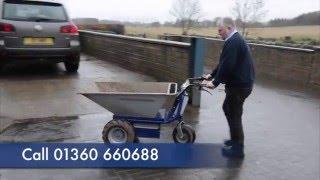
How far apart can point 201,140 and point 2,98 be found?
398 cm

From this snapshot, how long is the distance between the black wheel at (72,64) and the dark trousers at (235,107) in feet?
20.5

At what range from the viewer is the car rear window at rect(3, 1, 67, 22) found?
977 cm

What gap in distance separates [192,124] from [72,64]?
5156 mm

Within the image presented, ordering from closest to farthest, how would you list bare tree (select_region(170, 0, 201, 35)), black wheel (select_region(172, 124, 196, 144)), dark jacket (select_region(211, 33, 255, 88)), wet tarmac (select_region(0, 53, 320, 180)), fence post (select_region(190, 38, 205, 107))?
wet tarmac (select_region(0, 53, 320, 180)) < dark jacket (select_region(211, 33, 255, 88)) < black wheel (select_region(172, 124, 196, 144)) < fence post (select_region(190, 38, 205, 107)) < bare tree (select_region(170, 0, 201, 35))

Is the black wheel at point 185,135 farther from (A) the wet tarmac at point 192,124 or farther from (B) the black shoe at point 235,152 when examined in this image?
(B) the black shoe at point 235,152

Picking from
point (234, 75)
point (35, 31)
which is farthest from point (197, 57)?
point (35, 31)

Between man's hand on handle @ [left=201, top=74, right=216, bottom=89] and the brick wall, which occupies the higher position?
man's hand on handle @ [left=201, top=74, right=216, bottom=89]

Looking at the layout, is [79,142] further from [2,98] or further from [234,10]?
[234,10]

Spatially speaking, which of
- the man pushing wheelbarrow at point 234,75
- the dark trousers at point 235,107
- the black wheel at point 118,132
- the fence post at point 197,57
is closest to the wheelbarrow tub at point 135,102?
the black wheel at point 118,132

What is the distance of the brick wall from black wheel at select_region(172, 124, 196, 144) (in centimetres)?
266

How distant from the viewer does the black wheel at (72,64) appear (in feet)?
35.7

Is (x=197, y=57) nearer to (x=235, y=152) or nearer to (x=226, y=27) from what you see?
(x=226, y=27)

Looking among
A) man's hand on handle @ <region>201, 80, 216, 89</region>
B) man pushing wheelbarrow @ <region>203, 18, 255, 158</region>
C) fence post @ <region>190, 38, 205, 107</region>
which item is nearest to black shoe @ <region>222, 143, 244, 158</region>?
man pushing wheelbarrow @ <region>203, 18, 255, 158</region>

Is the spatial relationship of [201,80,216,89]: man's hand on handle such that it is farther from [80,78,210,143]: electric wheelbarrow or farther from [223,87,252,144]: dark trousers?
[223,87,252,144]: dark trousers
